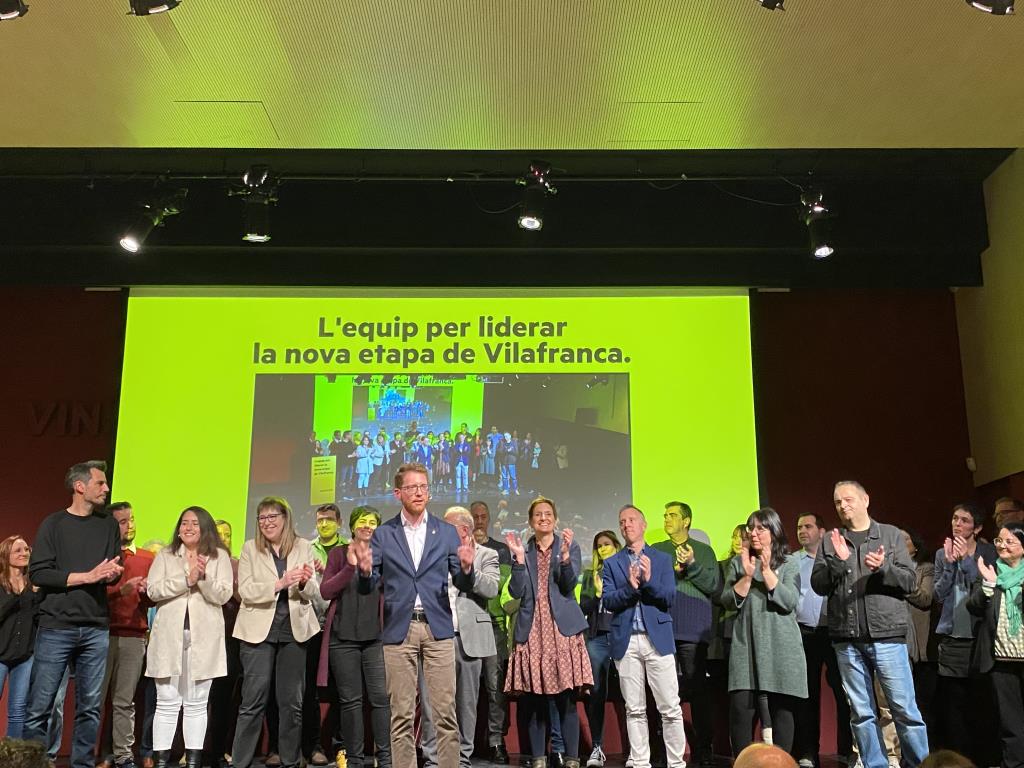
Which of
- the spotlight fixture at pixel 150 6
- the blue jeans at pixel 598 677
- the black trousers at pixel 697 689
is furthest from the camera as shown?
the blue jeans at pixel 598 677

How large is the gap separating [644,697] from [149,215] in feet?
15.8

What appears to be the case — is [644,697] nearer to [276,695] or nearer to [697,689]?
[697,689]

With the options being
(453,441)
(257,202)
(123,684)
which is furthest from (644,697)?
(257,202)

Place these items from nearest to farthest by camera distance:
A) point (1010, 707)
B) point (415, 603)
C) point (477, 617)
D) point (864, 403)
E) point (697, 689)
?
point (415, 603)
point (1010, 707)
point (477, 617)
point (697, 689)
point (864, 403)

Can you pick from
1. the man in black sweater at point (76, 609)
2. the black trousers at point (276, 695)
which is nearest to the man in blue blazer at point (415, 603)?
the black trousers at point (276, 695)

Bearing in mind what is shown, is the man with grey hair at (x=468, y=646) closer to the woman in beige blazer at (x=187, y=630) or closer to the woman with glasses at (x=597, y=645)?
the woman with glasses at (x=597, y=645)

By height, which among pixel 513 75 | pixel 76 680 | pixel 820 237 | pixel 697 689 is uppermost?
pixel 513 75

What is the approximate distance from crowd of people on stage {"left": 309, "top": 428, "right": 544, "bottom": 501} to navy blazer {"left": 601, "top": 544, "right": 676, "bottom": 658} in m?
1.75

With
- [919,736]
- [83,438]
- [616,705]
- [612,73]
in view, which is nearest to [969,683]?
[919,736]

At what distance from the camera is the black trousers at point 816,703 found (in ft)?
18.6

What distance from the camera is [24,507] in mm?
7578

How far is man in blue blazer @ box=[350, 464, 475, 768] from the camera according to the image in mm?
4203

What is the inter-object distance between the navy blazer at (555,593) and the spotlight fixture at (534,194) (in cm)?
247

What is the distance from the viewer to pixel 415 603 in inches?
169
